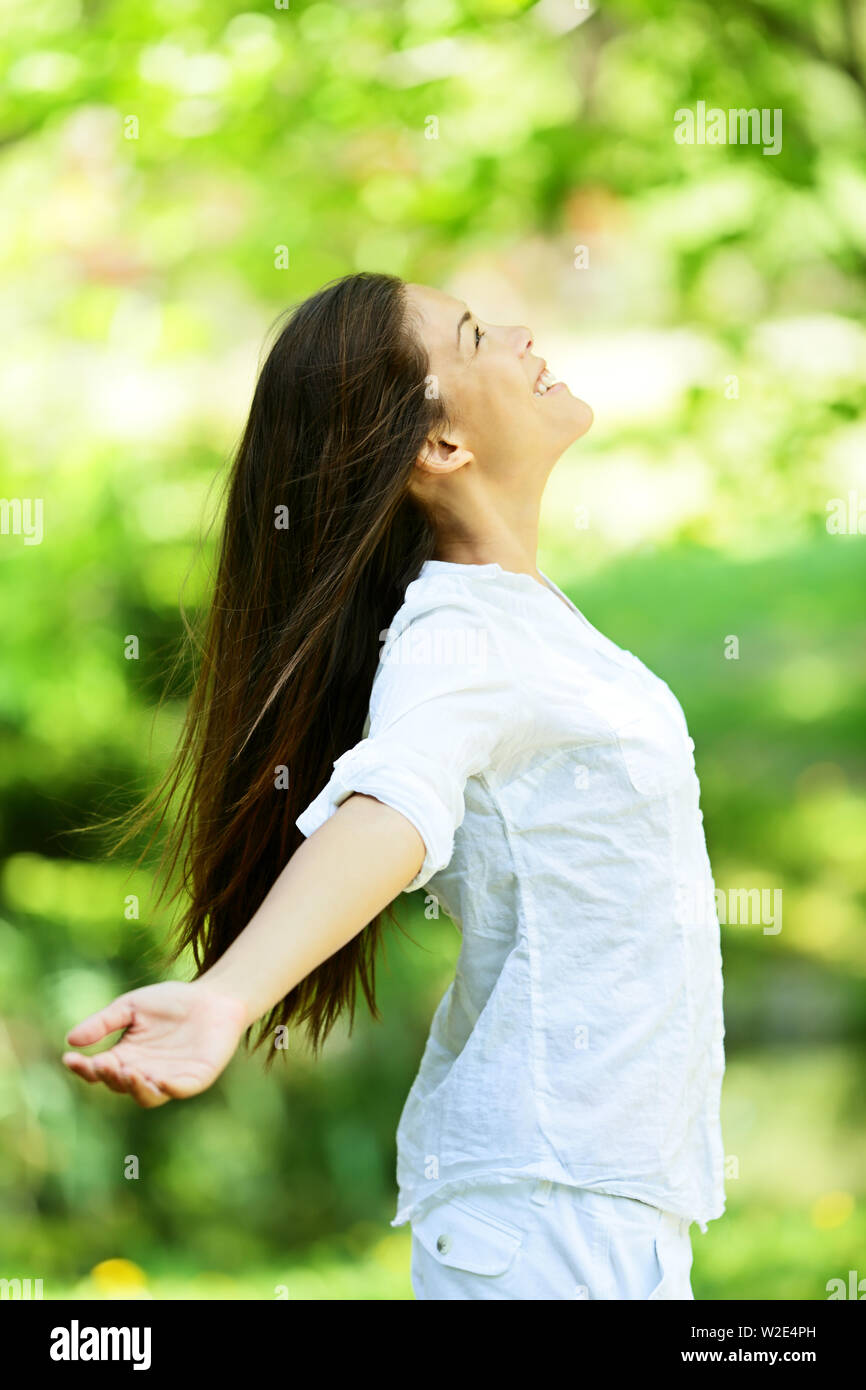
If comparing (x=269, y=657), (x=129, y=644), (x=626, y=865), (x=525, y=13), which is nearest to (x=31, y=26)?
(x=525, y=13)

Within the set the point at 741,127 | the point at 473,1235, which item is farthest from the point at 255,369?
the point at 473,1235

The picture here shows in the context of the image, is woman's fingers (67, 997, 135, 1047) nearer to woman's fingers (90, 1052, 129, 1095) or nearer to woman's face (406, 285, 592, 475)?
woman's fingers (90, 1052, 129, 1095)

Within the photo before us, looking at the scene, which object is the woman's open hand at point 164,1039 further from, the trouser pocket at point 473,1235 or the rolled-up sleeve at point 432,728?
the trouser pocket at point 473,1235

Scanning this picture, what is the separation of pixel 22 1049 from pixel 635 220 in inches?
88.5

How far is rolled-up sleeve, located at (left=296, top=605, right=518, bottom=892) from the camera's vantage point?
95 cm

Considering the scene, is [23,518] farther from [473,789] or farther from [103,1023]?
[103,1023]

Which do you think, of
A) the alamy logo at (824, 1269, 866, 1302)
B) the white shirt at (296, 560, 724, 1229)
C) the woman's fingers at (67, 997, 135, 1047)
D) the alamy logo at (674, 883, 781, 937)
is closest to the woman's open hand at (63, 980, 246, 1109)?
the woman's fingers at (67, 997, 135, 1047)

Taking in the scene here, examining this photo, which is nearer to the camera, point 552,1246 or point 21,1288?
point 552,1246

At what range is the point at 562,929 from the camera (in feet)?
3.67

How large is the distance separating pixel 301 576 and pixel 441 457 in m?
0.17

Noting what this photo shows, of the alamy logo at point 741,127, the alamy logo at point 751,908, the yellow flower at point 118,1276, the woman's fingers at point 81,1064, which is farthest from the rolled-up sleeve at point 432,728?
the alamy logo at point 751,908

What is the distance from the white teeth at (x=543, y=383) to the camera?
1.29 metres

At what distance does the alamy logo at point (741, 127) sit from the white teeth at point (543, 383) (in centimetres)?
162

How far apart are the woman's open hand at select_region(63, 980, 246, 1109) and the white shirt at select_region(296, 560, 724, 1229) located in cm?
30
